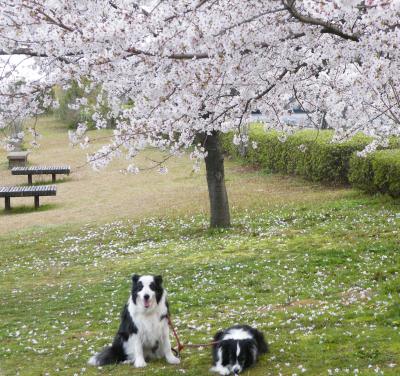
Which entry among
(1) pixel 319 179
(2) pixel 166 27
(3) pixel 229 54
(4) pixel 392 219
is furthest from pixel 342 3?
(1) pixel 319 179

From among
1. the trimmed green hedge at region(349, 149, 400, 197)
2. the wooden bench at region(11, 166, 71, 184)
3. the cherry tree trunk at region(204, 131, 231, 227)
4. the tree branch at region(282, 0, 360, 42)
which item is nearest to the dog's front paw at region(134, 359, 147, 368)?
the tree branch at region(282, 0, 360, 42)

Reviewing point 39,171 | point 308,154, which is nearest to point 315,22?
point 308,154

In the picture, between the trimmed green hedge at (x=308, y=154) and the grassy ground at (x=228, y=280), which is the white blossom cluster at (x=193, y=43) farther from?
the trimmed green hedge at (x=308, y=154)

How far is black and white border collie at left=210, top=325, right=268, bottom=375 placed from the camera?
7309mm

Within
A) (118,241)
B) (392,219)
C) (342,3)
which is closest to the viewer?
(342,3)

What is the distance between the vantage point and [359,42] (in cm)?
721

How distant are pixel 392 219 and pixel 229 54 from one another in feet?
31.2

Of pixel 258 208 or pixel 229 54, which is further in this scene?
pixel 258 208

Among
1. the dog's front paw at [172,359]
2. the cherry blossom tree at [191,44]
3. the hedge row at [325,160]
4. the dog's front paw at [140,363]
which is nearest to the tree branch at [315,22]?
the cherry blossom tree at [191,44]

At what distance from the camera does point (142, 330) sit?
7.87 m

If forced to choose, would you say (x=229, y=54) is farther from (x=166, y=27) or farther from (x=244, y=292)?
(x=244, y=292)

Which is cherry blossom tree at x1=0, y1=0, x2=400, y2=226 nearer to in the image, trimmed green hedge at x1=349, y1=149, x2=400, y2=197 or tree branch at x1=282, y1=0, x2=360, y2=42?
tree branch at x1=282, y1=0, x2=360, y2=42

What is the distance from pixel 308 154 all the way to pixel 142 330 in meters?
17.3

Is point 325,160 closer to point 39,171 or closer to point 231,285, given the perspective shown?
point 231,285
